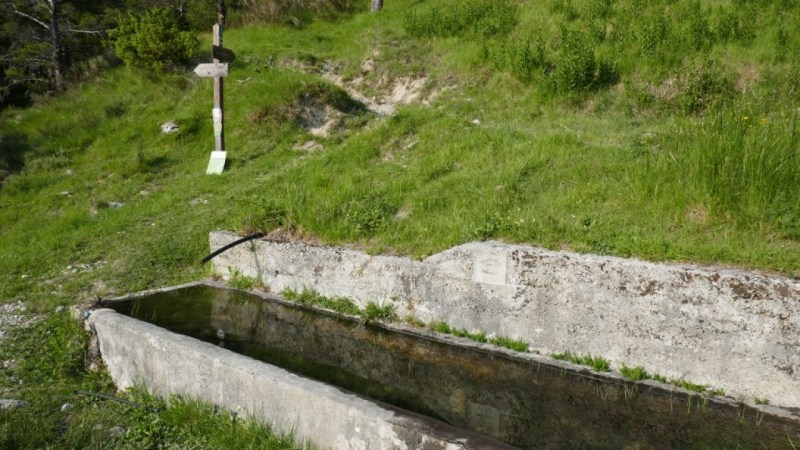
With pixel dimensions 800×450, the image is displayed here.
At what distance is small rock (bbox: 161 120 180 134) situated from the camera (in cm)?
1230

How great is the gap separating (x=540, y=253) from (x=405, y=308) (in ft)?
4.76

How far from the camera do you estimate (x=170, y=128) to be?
40.5 ft

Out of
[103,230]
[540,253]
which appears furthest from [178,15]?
[540,253]

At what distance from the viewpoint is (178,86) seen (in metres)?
14.0

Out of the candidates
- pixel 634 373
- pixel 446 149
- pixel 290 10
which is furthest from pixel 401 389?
pixel 290 10

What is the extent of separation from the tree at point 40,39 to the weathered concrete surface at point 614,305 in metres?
14.8

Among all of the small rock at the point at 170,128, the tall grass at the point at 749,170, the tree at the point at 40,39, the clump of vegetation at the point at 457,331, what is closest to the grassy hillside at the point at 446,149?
the tall grass at the point at 749,170

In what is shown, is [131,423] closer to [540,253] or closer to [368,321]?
[368,321]

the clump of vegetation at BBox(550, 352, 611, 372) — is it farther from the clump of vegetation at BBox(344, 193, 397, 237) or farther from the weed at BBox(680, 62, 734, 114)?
the weed at BBox(680, 62, 734, 114)

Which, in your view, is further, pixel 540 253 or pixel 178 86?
pixel 178 86

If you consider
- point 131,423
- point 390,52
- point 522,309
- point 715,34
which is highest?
point 715,34

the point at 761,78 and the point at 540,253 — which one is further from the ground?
the point at 761,78

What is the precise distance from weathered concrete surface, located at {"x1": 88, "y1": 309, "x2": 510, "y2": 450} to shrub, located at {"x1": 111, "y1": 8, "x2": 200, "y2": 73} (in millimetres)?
11350

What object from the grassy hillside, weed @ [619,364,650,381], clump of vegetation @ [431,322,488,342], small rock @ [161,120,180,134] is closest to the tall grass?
the grassy hillside
